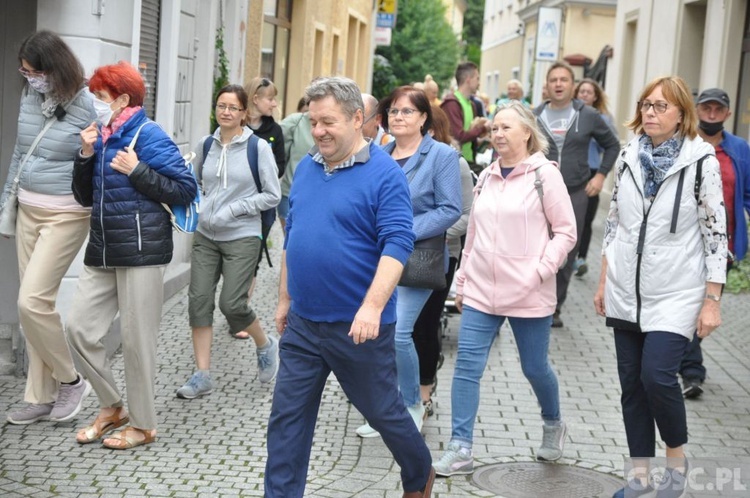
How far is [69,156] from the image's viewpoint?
6488 mm

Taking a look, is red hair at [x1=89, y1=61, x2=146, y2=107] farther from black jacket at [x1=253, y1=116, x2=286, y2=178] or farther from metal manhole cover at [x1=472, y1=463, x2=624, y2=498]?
black jacket at [x1=253, y1=116, x2=286, y2=178]

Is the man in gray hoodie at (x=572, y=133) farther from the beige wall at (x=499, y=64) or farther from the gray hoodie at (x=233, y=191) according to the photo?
the beige wall at (x=499, y=64)

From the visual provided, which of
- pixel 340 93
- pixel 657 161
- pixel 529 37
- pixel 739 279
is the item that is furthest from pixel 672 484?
pixel 529 37

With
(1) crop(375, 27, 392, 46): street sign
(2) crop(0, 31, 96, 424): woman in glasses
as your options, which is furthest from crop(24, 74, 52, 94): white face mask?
(1) crop(375, 27, 392, 46): street sign

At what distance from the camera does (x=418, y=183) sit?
6383 millimetres

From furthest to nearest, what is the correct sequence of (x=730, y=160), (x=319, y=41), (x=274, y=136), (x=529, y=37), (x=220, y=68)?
(x=529, y=37) → (x=319, y=41) → (x=220, y=68) → (x=274, y=136) → (x=730, y=160)

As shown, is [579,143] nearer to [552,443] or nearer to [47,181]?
[552,443]

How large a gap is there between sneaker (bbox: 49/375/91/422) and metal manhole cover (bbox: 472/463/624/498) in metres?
2.16

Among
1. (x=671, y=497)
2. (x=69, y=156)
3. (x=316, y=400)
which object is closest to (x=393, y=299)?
(x=316, y=400)

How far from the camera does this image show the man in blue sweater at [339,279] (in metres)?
4.74

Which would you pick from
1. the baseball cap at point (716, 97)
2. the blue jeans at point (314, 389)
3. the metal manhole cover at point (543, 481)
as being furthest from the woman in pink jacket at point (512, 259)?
the baseball cap at point (716, 97)

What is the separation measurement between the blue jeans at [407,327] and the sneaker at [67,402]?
172 centimetres

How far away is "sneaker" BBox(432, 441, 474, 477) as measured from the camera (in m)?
6.04

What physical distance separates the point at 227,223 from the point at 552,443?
2325 millimetres
